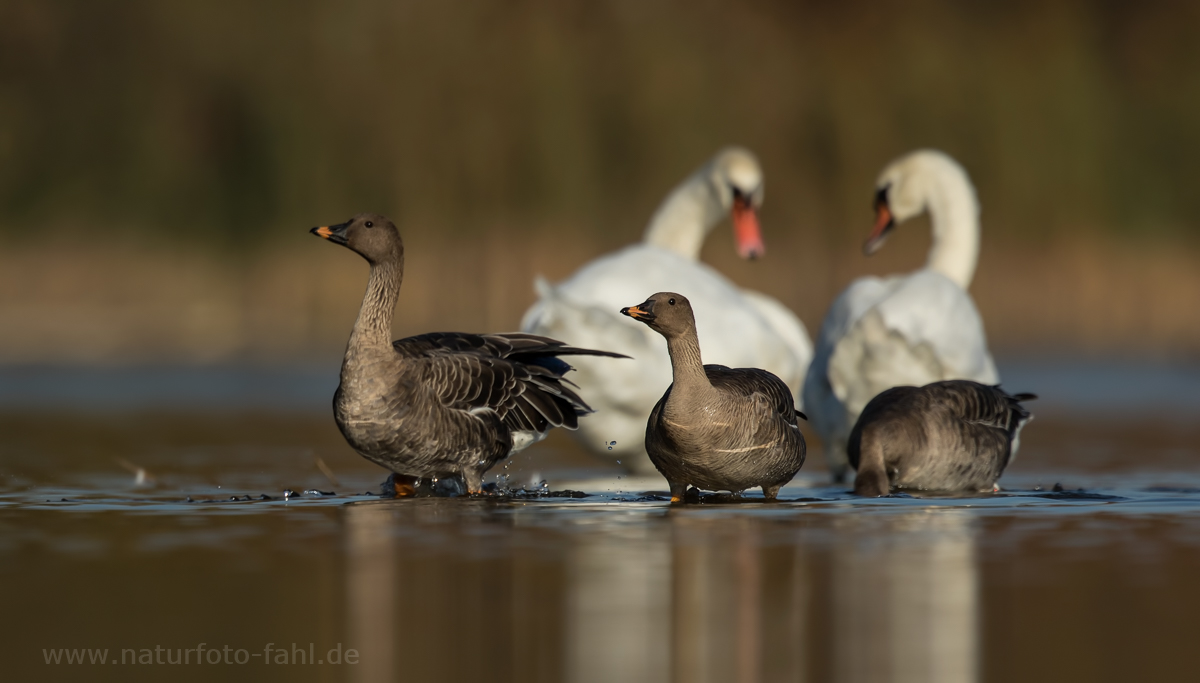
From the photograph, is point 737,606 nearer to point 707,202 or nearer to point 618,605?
point 618,605

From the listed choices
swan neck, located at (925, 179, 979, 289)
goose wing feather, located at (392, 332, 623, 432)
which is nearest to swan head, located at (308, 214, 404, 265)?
goose wing feather, located at (392, 332, 623, 432)

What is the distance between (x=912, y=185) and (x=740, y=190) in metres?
1.51

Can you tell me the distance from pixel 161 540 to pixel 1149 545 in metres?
4.07

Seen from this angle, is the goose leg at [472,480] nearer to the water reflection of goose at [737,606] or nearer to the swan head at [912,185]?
the water reflection of goose at [737,606]

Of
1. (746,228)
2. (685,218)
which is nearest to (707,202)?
(685,218)

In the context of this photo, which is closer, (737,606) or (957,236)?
(737,606)

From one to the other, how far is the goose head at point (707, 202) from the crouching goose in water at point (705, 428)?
17.6ft

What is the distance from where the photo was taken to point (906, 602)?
17.4 feet

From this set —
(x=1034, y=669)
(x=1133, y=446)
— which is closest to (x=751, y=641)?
(x=1034, y=669)

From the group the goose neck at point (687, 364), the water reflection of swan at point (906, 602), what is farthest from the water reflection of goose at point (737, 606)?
the goose neck at point (687, 364)

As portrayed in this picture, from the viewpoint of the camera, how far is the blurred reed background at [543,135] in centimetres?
2691

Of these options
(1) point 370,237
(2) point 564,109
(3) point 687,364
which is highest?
(2) point 564,109

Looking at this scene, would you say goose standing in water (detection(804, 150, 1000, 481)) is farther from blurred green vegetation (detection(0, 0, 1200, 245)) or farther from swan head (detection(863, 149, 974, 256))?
blurred green vegetation (detection(0, 0, 1200, 245))

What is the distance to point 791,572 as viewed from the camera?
233 inches
